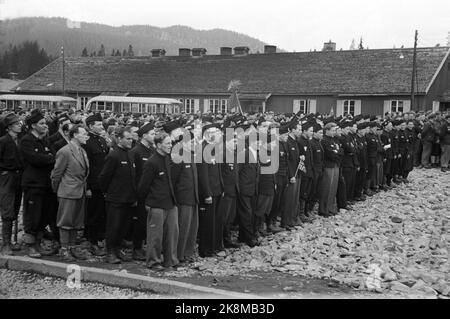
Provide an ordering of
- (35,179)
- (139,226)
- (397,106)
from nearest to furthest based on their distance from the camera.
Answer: (35,179)
(139,226)
(397,106)

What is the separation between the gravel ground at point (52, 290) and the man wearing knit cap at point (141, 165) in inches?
58.7

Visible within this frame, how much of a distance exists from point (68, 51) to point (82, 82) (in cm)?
9864

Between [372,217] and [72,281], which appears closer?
[72,281]

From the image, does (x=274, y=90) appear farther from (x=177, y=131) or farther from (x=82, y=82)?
(x=177, y=131)

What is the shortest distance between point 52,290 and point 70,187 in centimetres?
176

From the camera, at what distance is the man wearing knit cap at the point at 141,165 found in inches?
321

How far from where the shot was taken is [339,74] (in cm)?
3772

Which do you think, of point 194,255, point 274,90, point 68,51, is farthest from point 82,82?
point 68,51

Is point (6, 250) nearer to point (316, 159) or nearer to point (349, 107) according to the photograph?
point (316, 159)

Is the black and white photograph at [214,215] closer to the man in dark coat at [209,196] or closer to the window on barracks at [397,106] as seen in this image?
the man in dark coat at [209,196]

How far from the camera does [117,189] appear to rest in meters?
7.86

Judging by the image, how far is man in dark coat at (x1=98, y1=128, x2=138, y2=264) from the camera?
309 inches

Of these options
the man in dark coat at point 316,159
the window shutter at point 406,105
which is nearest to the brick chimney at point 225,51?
the window shutter at point 406,105

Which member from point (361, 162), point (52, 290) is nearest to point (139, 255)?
point (52, 290)
